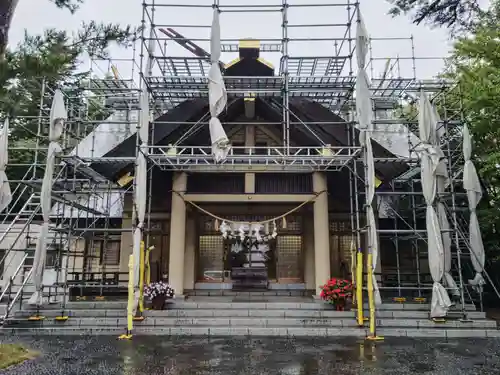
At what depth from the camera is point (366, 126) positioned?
10297 millimetres

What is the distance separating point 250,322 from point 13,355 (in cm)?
509

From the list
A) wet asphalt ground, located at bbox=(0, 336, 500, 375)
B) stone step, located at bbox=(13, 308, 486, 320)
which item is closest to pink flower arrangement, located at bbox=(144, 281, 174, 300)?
stone step, located at bbox=(13, 308, 486, 320)

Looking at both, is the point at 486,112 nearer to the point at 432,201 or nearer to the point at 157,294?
the point at 432,201

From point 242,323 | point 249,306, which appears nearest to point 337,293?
point 249,306

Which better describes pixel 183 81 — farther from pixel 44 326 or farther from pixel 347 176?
pixel 44 326

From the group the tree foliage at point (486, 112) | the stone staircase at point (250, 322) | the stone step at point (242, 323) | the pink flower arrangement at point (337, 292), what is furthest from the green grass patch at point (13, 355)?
the tree foliage at point (486, 112)

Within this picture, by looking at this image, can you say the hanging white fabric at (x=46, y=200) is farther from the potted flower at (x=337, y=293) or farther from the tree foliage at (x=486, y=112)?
the tree foliage at (x=486, y=112)

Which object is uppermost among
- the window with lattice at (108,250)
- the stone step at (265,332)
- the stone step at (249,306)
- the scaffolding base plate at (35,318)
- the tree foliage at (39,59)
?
the tree foliage at (39,59)

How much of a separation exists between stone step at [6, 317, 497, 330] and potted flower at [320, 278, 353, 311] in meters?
0.60

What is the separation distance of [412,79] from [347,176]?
361cm

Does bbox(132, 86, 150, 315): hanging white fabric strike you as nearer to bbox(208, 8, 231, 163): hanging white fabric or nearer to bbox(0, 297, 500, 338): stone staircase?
bbox(0, 297, 500, 338): stone staircase

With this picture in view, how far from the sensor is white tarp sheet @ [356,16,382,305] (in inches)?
388

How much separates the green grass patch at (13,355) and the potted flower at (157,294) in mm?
3397

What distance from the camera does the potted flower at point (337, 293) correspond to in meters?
10.5
